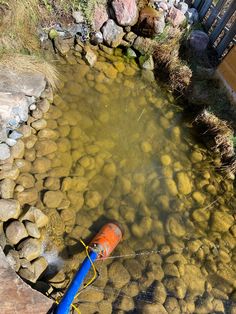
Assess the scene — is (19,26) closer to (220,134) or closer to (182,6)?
(182,6)

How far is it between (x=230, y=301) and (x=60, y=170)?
8.29 feet

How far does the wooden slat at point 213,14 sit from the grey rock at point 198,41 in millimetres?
491

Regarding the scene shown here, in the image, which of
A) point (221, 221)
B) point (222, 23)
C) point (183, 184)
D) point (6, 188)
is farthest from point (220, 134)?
point (6, 188)

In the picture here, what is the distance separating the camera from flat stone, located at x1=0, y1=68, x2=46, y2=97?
432cm

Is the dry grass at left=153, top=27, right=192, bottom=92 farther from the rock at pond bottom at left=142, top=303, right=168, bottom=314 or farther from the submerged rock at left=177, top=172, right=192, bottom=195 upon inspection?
the rock at pond bottom at left=142, top=303, right=168, bottom=314

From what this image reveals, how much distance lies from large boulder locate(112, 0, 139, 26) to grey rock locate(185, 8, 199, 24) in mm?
1377

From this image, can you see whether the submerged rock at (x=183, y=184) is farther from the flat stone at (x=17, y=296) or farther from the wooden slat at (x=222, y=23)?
the wooden slat at (x=222, y=23)

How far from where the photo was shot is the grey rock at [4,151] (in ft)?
12.7

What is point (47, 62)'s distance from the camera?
16.2ft

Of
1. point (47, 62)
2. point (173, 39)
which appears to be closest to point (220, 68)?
point (173, 39)

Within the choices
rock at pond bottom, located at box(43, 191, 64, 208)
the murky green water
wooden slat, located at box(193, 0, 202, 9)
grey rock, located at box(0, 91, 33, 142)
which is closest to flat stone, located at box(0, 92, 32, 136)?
grey rock, located at box(0, 91, 33, 142)

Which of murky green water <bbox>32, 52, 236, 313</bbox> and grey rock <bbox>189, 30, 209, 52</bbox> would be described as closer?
murky green water <bbox>32, 52, 236, 313</bbox>

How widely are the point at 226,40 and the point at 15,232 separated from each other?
16.1 feet

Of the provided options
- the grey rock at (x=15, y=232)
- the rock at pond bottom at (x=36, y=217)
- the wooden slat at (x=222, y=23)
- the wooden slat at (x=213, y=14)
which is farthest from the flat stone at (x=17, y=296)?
the wooden slat at (x=213, y=14)
